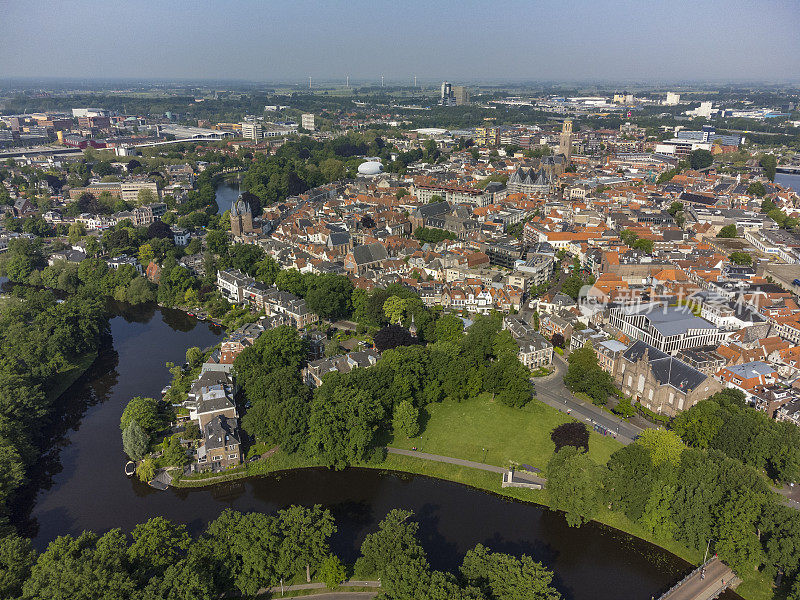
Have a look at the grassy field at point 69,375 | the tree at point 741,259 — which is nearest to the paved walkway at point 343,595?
the grassy field at point 69,375

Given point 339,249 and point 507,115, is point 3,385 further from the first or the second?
point 507,115

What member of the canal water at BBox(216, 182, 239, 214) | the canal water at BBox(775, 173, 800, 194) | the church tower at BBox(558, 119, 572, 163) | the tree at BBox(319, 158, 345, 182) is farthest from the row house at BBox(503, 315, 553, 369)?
the canal water at BBox(775, 173, 800, 194)

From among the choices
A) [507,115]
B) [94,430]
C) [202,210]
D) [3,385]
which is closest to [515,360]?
[94,430]

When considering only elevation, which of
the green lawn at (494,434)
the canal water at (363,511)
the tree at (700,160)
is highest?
the tree at (700,160)

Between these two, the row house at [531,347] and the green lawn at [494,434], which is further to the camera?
the row house at [531,347]

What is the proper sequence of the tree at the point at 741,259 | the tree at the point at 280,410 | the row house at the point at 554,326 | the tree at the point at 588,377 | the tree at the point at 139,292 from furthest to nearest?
the tree at the point at 741,259 < the tree at the point at 139,292 < the row house at the point at 554,326 < the tree at the point at 588,377 < the tree at the point at 280,410

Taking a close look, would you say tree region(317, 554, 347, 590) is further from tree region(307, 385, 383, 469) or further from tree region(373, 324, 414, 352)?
tree region(373, 324, 414, 352)

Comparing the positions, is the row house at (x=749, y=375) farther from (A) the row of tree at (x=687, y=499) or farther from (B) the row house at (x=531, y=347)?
(B) the row house at (x=531, y=347)
